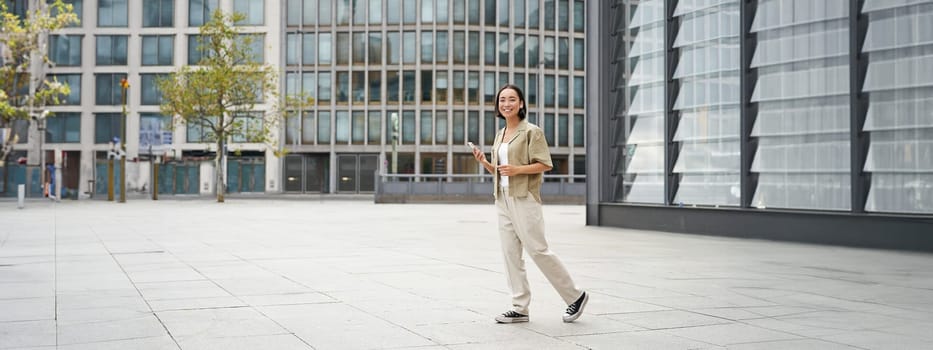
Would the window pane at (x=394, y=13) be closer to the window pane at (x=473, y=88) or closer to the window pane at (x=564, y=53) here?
the window pane at (x=473, y=88)

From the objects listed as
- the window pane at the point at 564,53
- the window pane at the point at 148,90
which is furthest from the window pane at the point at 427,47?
the window pane at the point at 148,90

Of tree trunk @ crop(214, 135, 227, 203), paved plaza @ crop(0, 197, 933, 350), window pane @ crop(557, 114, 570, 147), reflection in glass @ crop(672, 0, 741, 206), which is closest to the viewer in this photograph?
paved plaza @ crop(0, 197, 933, 350)

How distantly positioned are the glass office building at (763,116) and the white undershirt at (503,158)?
9.47m

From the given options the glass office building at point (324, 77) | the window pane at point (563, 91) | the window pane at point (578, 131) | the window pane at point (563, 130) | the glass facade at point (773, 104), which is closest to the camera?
the glass facade at point (773, 104)

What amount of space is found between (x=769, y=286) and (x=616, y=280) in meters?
1.54

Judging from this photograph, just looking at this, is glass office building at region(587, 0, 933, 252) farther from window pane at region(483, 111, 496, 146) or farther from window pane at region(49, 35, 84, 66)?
window pane at region(49, 35, 84, 66)

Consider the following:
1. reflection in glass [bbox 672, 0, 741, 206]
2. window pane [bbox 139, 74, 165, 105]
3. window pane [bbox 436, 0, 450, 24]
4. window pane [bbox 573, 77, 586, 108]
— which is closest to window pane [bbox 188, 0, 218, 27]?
window pane [bbox 139, 74, 165, 105]

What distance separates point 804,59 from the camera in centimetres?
1560

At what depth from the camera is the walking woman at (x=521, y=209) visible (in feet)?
20.7

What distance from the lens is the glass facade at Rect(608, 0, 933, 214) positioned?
45.6 ft

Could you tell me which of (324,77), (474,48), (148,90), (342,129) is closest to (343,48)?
(324,77)

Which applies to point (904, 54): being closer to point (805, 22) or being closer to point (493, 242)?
point (805, 22)

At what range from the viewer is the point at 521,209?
6.36 m

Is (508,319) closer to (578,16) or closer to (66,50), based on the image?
(578,16)
